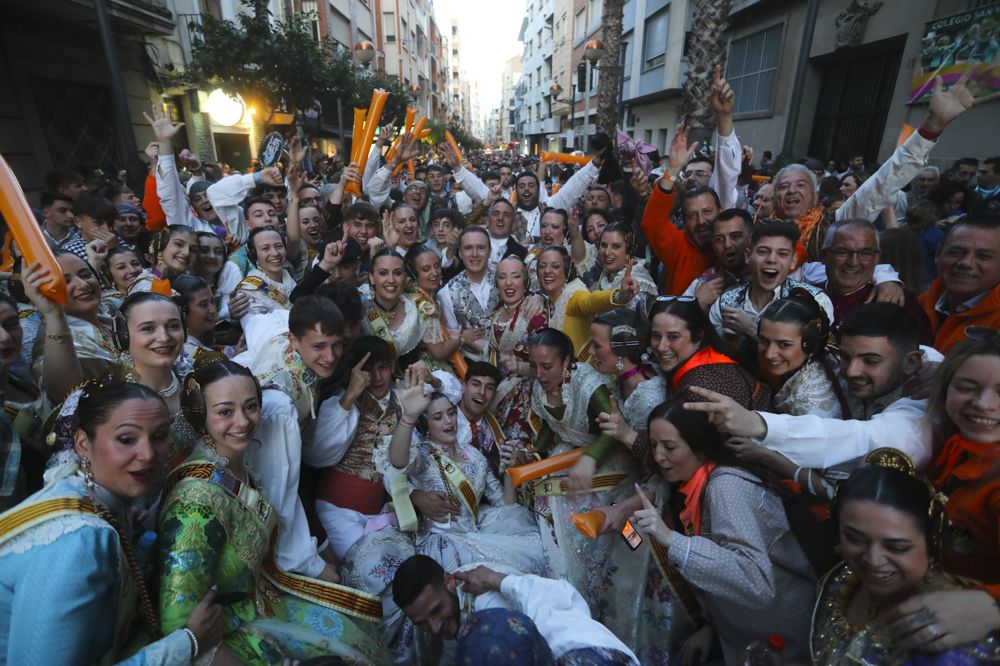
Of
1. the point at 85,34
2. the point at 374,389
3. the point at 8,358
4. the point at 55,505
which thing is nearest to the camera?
the point at 55,505

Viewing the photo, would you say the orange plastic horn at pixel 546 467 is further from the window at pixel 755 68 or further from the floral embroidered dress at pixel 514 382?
the window at pixel 755 68

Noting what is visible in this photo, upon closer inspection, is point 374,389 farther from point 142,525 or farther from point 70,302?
point 70,302

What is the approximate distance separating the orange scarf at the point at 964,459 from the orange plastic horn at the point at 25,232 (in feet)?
12.5

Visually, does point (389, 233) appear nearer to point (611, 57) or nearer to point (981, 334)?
point (981, 334)

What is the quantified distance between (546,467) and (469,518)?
0.65 meters

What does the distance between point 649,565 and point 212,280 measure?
4.08 m

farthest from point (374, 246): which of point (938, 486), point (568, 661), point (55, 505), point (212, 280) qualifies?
point (938, 486)

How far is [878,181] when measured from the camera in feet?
11.3

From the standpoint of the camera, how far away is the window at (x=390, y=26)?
3838cm

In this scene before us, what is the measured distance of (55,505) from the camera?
1.49 metres

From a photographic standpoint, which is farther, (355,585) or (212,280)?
(212,280)

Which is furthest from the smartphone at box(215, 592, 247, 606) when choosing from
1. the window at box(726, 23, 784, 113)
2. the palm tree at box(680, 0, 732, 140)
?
the window at box(726, 23, 784, 113)

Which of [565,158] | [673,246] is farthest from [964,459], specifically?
[565,158]

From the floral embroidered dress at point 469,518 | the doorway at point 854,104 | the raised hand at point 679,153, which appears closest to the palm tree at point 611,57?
the doorway at point 854,104
